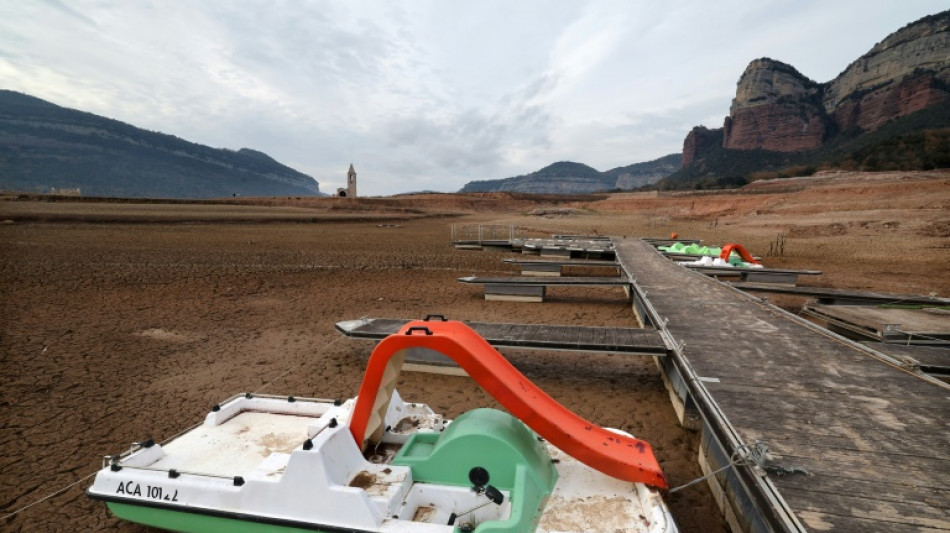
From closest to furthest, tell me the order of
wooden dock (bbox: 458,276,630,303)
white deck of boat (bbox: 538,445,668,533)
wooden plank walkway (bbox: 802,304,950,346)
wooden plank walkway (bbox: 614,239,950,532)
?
wooden plank walkway (bbox: 614,239,950,532) → white deck of boat (bbox: 538,445,668,533) → wooden plank walkway (bbox: 802,304,950,346) → wooden dock (bbox: 458,276,630,303)

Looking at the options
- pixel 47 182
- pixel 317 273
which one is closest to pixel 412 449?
pixel 317 273

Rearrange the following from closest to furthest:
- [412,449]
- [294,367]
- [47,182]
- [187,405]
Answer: [412,449], [187,405], [294,367], [47,182]

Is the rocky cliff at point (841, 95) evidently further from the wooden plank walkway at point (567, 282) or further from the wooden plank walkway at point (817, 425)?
the wooden plank walkway at point (817, 425)

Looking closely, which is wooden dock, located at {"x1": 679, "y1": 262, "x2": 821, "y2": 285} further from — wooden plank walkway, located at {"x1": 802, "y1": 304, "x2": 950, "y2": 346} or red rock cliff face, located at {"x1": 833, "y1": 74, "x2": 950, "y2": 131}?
red rock cliff face, located at {"x1": 833, "y1": 74, "x2": 950, "y2": 131}

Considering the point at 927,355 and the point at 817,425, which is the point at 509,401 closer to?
the point at 817,425

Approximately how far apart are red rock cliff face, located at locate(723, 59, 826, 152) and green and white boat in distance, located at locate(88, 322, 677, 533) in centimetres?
13435

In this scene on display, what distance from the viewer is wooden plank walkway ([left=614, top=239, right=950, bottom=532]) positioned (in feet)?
9.23

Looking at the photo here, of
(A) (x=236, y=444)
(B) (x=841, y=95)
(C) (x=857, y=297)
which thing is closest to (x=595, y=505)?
(A) (x=236, y=444)

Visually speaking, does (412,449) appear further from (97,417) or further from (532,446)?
(97,417)

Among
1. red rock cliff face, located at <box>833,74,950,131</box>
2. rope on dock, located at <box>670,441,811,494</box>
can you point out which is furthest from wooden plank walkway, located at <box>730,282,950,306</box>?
red rock cliff face, located at <box>833,74,950,131</box>

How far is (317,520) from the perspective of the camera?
10.0 ft

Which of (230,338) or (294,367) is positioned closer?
(294,367)

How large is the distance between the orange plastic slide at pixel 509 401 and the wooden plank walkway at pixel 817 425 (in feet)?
2.87

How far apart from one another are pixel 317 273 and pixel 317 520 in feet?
43.6
